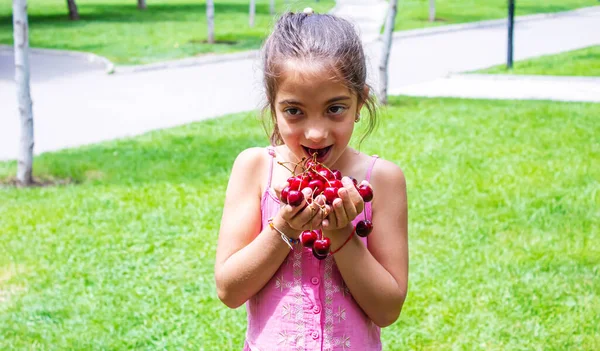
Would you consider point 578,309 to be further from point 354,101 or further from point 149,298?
point 354,101

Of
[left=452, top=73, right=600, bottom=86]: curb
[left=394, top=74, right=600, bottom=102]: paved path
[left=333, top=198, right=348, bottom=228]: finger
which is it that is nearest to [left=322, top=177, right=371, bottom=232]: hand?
[left=333, top=198, right=348, bottom=228]: finger

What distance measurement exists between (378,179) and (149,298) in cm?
267

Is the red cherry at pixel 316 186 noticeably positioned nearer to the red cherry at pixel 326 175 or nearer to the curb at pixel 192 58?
the red cherry at pixel 326 175

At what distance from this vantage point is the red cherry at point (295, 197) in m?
1.66

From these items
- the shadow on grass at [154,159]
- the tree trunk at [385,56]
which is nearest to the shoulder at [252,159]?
the shadow on grass at [154,159]

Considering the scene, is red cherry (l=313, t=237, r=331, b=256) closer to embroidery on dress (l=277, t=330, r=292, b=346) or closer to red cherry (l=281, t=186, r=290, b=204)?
red cherry (l=281, t=186, r=290, b=204)

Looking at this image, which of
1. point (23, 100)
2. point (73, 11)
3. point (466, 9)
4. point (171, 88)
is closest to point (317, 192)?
point (23, 100)

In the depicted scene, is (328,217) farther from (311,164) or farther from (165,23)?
(165,23)

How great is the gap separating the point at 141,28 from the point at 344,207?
21045 millimetres

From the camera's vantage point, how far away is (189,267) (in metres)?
4.84

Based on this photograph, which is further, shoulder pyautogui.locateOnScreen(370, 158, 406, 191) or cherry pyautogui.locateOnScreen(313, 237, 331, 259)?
shoulder pyautogui.locateOnScreen(370, 158, 406, 191)

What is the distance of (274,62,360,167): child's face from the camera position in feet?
6.06

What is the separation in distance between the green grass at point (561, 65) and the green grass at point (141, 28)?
14.0ft

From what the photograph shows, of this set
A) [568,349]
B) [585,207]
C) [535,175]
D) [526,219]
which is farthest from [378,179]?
[535,175]
